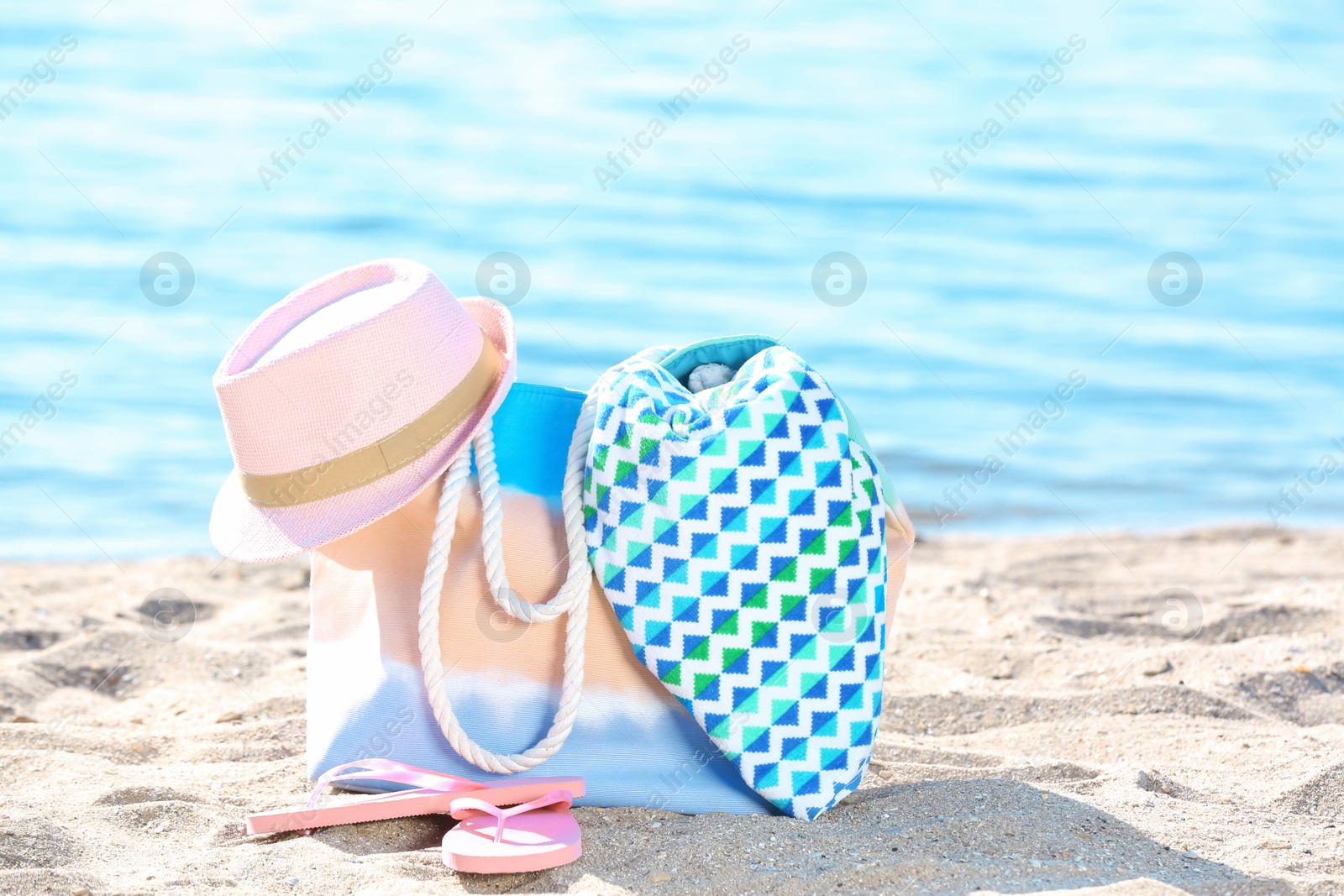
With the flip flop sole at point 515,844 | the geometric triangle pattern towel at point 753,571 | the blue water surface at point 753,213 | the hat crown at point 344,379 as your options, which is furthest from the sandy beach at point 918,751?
the blue water surface at point 753,213

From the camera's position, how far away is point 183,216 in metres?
8.66

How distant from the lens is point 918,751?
2.84m

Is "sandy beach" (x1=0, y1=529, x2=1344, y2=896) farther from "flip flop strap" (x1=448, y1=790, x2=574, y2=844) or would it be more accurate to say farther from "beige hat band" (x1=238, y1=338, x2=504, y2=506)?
"beige hat band" (x1=238, y1=338, x2=504, y2=506)

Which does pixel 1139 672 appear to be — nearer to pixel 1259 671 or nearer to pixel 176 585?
pixel 1259 671

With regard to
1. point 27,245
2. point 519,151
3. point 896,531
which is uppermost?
point 896,531

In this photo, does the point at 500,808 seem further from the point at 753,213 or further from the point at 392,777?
the point at 753,213

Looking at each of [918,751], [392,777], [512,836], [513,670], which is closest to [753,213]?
[918,751]

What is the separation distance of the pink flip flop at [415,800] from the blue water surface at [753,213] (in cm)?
299

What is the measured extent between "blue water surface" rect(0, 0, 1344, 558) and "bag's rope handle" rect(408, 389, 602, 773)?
10.1 ft

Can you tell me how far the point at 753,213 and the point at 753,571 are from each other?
7.25 metres

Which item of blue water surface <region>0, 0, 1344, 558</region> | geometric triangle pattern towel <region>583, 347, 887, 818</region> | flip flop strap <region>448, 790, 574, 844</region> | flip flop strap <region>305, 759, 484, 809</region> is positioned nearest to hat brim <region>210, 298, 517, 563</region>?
geometric triangle pattern towel <region>583, 347, 887, 818</region>

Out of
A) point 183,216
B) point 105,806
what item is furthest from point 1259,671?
point 183,216

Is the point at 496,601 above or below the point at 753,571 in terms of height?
below

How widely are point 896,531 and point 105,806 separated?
5.04ft
